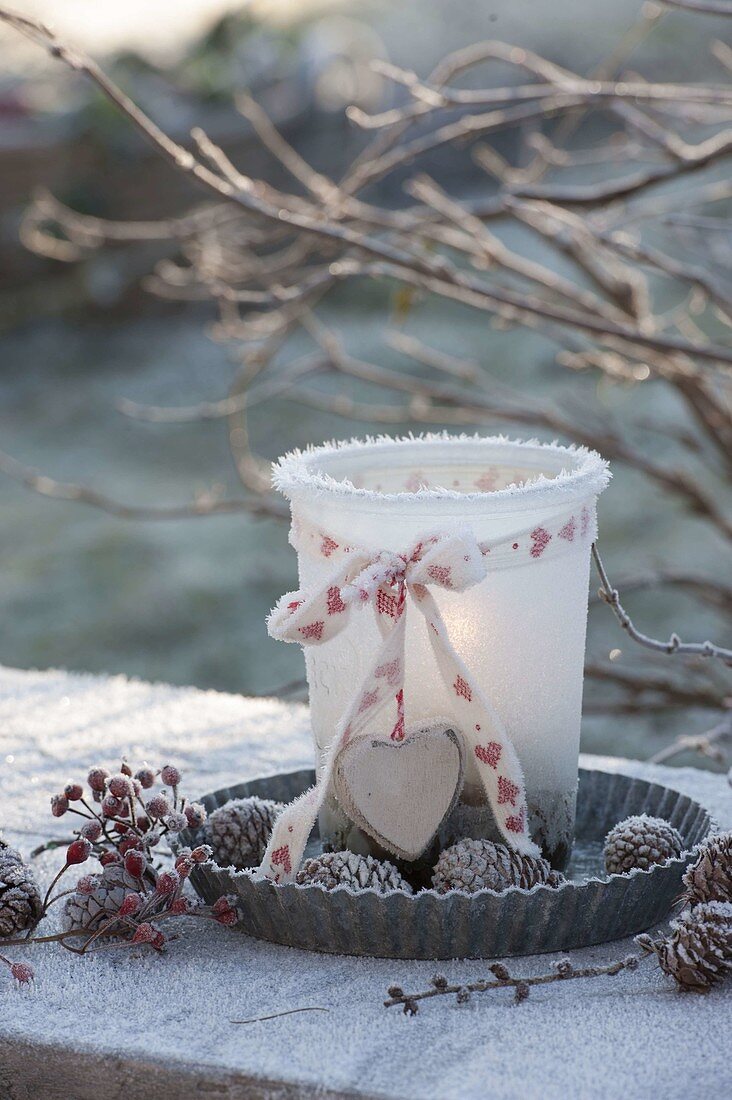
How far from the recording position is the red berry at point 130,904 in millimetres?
550

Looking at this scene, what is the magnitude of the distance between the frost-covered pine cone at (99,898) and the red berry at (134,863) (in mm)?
11

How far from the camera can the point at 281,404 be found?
3.77 metres

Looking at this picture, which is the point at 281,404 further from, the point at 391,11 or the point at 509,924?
the point at 509,924

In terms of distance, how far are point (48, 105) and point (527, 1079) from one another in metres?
3.98

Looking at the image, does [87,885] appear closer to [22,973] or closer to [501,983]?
[22,973]

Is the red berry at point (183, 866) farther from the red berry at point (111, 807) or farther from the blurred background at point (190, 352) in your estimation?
the blurred background at point (190, 352)

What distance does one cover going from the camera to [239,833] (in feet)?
2.07

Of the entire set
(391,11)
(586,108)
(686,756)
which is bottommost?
(686,756)

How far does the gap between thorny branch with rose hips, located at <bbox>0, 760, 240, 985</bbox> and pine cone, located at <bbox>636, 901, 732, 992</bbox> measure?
0.66ft

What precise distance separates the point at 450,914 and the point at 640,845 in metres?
0.12

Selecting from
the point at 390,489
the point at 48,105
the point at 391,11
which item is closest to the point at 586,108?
the point at 390,489

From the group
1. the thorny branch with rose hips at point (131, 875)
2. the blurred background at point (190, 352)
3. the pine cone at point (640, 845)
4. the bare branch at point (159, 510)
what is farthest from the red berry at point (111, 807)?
the blurred background at point (190, 352)

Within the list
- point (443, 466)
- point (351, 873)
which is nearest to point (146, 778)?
point (351, 873)

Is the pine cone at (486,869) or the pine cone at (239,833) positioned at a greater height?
the pine cone at (486,869)
